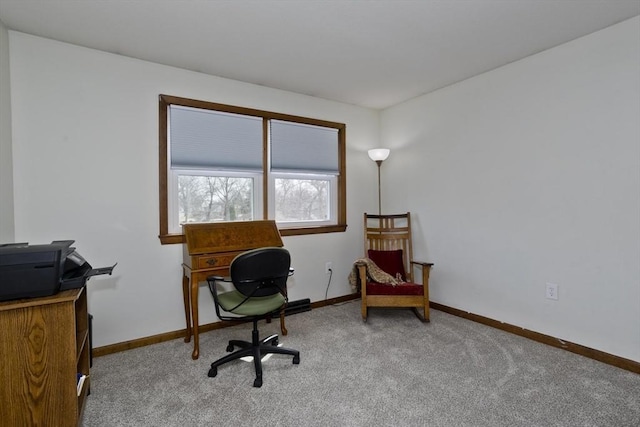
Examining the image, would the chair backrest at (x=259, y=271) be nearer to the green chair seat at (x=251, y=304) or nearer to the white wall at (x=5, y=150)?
the green chair seat at (x=251, y=304)

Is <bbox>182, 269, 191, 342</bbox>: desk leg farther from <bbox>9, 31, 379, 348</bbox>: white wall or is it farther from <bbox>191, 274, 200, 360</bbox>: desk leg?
<bbox>191, 274, 200, 360</bbox>: desk leg

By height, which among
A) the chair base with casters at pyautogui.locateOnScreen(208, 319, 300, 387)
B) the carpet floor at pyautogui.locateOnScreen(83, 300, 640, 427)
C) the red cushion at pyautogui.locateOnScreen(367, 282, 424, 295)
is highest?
the red cushion at pyautogui.locateOnScreen(367, 282, 424, 295)

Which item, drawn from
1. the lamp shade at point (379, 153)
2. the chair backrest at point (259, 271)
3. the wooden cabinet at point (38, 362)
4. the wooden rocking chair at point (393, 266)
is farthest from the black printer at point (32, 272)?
the lamp shade at point (379, 153)

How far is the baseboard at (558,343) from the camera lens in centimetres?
219

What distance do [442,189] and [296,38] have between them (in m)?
2.11

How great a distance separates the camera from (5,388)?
135 cm

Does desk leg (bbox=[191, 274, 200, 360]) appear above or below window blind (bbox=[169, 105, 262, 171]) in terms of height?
below

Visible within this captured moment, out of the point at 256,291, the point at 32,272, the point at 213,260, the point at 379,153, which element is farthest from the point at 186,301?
the point at 379,153

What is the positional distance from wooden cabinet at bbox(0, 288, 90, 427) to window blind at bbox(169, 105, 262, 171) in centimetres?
162

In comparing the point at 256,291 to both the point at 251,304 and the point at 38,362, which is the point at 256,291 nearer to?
the point at 251,304

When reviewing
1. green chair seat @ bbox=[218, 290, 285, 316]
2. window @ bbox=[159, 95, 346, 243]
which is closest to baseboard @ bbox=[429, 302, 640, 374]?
window @ bbox=[159, 95, 346, 243]

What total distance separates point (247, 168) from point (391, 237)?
1802 mm

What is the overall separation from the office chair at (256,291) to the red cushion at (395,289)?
1078 millimetres

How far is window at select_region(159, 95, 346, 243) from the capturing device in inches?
110
